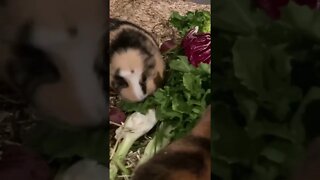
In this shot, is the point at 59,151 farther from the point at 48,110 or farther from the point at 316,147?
the point at 316,147

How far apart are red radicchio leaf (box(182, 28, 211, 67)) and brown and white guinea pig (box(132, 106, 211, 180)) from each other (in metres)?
0.10

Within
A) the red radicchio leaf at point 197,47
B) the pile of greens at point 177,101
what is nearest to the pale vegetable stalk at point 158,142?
the pile of greens at point 177,101

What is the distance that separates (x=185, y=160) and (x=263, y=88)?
0.17m

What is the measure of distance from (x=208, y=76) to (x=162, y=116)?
10 centimetres

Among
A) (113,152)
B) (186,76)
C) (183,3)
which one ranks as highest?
(183,3)

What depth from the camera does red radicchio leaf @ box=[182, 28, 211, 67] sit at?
1.04m

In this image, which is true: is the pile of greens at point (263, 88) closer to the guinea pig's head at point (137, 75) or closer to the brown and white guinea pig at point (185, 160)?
the brown and white guinea pig at point (185, 160)

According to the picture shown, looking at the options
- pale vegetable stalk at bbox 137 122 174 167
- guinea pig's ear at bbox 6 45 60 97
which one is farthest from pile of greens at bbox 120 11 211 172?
guinea pig's ear at bbox 6 45 60 97

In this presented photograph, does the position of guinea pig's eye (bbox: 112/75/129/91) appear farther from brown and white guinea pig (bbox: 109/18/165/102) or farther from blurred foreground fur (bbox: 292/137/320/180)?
blurred foreground fur (bbox: 292/137/320/180)

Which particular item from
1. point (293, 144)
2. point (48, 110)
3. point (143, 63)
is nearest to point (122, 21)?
point (143, 63)

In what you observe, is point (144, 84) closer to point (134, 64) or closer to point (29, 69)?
point (134, 64)

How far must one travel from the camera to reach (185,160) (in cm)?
98

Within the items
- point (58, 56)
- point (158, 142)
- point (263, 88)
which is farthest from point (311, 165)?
point (58, 56)

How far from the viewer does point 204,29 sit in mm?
1089
